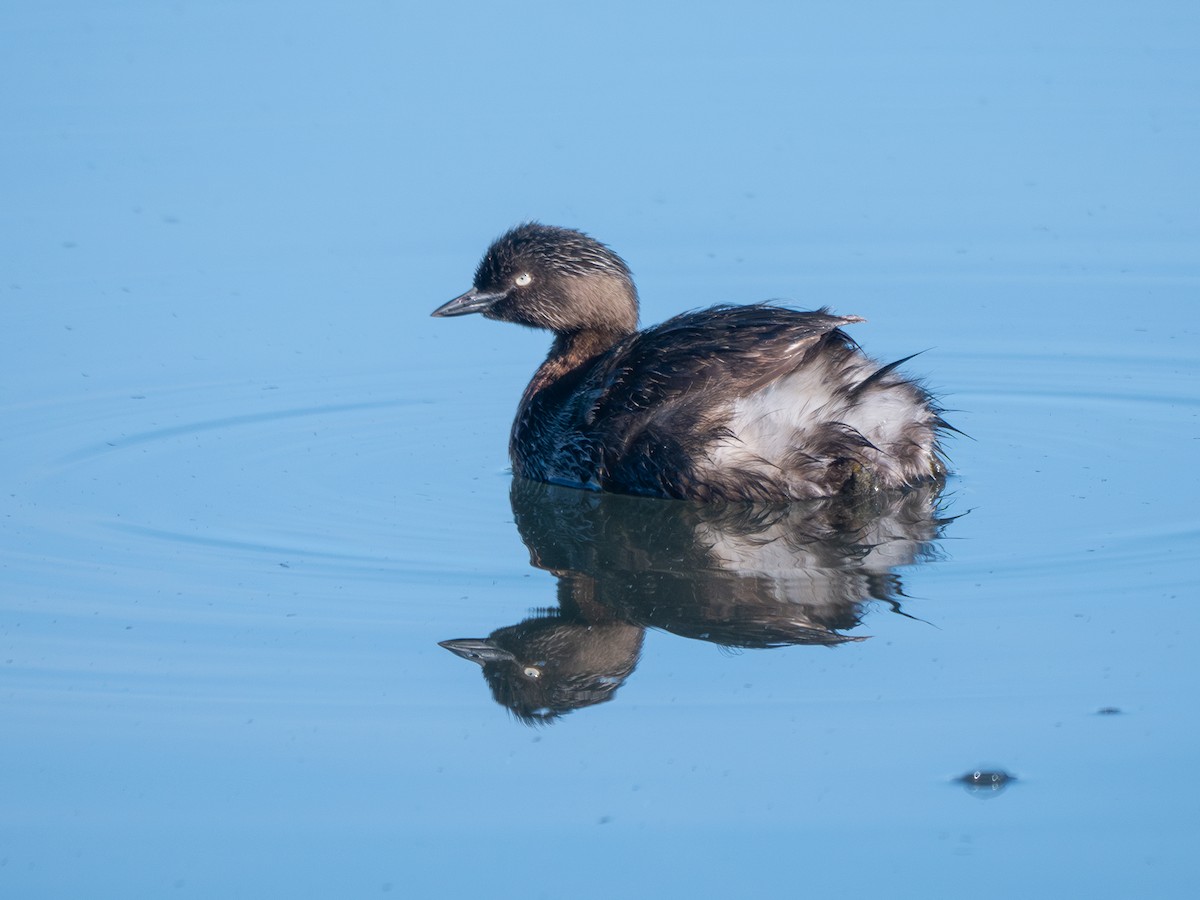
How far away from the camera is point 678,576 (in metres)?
6.84

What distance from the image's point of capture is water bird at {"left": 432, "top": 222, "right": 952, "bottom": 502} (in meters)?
7.55

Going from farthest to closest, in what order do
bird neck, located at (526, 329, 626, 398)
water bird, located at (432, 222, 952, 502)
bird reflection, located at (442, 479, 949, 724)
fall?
bird neck, located at (526, 329, 626, 398), water bird, located at (432, 222, 952, 502), bird reflection, located at (442, 479, 949, 724)

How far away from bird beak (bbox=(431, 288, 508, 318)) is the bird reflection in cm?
104

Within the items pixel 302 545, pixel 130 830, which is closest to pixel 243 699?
pixel 130 830

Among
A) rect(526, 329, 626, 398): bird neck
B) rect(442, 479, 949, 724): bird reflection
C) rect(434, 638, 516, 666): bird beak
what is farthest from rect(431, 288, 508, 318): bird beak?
rect(434, 638, 516, 666): bird beak

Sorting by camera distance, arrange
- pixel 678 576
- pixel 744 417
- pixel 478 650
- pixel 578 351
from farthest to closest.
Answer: pixel 578 351 < pixel 744 417 < pixel 678 576 < pixel 478 650

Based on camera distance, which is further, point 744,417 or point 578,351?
point 578,351

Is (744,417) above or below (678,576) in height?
above

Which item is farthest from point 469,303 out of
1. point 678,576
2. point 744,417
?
point 678,576

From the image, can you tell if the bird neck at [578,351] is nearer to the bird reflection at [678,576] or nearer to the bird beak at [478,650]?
the bird reflection at [678,576]

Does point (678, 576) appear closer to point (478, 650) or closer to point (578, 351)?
point (478, 650)

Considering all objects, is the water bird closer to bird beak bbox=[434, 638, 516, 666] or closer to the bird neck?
the bird neck

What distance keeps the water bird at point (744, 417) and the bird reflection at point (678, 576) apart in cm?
12

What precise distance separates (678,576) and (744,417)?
3.15 ft
